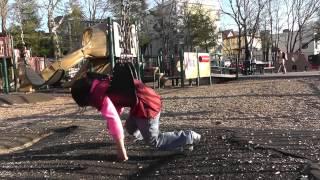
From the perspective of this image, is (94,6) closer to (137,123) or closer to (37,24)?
(37,24)

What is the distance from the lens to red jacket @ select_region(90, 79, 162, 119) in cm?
619

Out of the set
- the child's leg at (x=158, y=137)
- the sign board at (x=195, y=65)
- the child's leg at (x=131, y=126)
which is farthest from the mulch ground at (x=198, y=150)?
the sign board at (x=195, y=65)

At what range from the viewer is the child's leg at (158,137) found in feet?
21.1

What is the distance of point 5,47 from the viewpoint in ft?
81.2

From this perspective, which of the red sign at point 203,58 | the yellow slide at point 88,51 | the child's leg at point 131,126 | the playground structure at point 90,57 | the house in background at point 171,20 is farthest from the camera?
the house in background at point 171,20

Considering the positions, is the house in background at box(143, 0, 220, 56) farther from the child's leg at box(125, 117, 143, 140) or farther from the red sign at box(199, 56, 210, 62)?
the child's leg at box(125, 117, 143, 140)

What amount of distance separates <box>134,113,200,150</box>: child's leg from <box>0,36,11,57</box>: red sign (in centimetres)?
1930

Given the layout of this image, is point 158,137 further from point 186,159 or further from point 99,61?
point 99,61

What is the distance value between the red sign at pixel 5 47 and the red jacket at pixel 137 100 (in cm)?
1930

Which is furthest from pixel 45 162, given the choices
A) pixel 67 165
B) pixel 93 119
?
pixel 93 119

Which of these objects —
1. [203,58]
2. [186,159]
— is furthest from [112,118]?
[203,58]

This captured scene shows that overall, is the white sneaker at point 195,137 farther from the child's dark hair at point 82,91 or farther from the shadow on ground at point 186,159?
the child's dark hair at point 82,91

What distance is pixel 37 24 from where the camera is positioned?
6059 centimetres

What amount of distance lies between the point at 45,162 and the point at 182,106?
696 centimetres
